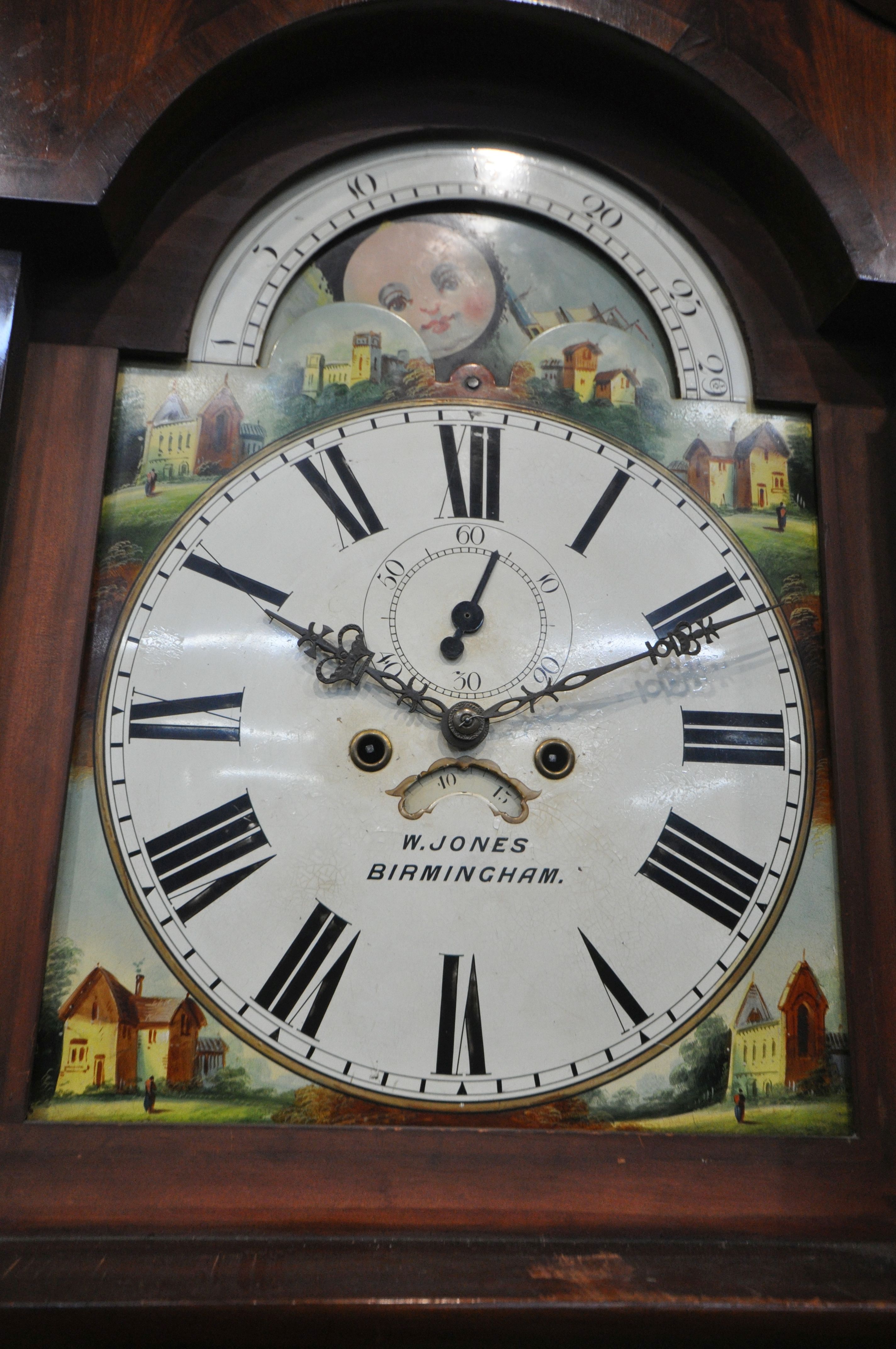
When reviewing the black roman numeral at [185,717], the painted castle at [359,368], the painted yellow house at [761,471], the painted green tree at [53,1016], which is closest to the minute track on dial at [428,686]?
the black roman numeral at [185,717]

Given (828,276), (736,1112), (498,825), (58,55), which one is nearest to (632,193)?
(828,276)

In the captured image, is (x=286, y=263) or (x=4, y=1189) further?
(x=286, y=263)

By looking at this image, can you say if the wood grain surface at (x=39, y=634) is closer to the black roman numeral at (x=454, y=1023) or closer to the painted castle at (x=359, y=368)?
the painted castle at (x=359, y=368)

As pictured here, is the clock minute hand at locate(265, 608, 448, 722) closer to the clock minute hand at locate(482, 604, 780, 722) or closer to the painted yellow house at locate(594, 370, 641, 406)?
the clock minute hand at locate(482, 604, 780, 722)

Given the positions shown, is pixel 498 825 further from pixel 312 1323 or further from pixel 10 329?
pixel 10 329

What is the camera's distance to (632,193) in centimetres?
157

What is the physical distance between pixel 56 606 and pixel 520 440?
632 mm

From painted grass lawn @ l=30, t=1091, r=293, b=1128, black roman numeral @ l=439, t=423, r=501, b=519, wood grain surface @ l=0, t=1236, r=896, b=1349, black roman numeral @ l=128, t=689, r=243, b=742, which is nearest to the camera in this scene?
wood grain surface @ l=0, t=1236, r=896, b=1349

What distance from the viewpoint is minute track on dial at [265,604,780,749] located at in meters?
1.34

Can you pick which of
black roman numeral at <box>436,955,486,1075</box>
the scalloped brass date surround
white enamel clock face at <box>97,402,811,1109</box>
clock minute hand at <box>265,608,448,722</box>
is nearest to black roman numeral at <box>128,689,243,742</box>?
white enamel clock face at <box>97,402,811,1109</box>

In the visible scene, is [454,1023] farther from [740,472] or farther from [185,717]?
[740,472]

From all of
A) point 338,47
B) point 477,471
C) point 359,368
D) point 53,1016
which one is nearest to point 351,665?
point 477,471

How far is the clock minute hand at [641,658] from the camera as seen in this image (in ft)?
4.46

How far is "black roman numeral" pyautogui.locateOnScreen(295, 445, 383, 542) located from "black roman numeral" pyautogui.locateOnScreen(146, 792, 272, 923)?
0.38 m
